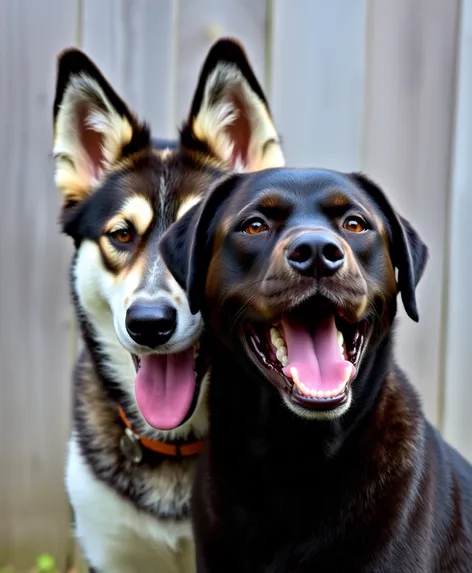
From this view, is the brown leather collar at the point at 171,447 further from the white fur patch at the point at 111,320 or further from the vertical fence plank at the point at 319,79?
the vertical fence plank at the point at 319,79

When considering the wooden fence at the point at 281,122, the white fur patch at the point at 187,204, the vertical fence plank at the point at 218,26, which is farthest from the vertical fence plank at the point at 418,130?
the white fur patch at the point at 187,204

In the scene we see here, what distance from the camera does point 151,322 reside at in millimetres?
2236

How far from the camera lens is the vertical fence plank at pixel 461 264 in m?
3.06

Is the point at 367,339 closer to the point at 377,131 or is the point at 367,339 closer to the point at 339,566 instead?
the point at 339,566

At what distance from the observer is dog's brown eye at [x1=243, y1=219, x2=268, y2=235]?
6.46ft

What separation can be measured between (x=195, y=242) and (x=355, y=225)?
1.24 ft

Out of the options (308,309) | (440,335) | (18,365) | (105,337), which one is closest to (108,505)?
(105,337)

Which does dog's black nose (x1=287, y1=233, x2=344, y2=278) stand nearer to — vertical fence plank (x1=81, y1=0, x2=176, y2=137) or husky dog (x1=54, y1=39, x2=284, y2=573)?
husky dog (x1=54, y1=39, x2=284, y2=573)

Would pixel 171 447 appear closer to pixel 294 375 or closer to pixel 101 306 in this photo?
pixel 101 306

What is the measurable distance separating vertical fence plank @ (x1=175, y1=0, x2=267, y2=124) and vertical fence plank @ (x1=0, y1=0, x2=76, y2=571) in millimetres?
402

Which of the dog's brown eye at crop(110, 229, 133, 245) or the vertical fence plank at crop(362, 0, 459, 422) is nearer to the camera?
the dog's brown eye at crop(110, 229, 133, 245)

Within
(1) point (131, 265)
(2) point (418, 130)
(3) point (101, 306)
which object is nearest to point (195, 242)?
(1) point (131, 265)

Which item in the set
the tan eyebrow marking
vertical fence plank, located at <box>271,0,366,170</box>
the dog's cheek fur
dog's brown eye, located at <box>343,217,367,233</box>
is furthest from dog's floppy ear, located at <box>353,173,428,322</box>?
vertical fence plank, located at <box>271,0,366,170</box>

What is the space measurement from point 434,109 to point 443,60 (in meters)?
0.17
